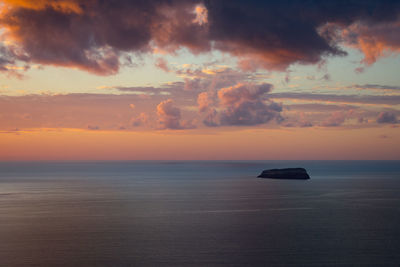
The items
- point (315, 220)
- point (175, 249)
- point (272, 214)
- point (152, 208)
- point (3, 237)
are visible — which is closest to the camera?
point (175, 249)

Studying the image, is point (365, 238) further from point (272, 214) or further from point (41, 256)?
point (41, 256)

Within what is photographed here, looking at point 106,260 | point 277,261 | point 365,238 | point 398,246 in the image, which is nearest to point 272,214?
point 365,238

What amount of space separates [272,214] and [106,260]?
4477 centimetres

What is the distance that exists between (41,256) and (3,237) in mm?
14588

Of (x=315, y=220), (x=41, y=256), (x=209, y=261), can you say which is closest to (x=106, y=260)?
(x=41, y=256)

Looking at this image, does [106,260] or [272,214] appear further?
Answer: [272,214]

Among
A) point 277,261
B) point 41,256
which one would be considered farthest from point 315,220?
point 41,256

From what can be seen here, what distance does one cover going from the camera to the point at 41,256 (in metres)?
48.4

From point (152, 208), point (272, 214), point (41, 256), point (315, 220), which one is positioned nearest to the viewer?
point (41, 256)

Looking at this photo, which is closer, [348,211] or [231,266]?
[231,266]

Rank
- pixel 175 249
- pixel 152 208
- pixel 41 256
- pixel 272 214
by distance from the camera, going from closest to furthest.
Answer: pixel 41 256 < pixel 175 249 < pixel 272 214 < pixel 152 208

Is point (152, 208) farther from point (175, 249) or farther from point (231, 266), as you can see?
point (231, 266)

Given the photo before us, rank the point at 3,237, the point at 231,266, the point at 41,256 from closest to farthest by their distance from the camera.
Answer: the point at 231,266 → the point at 41,256 → the point at 3,237

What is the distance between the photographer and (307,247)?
5275 cm
